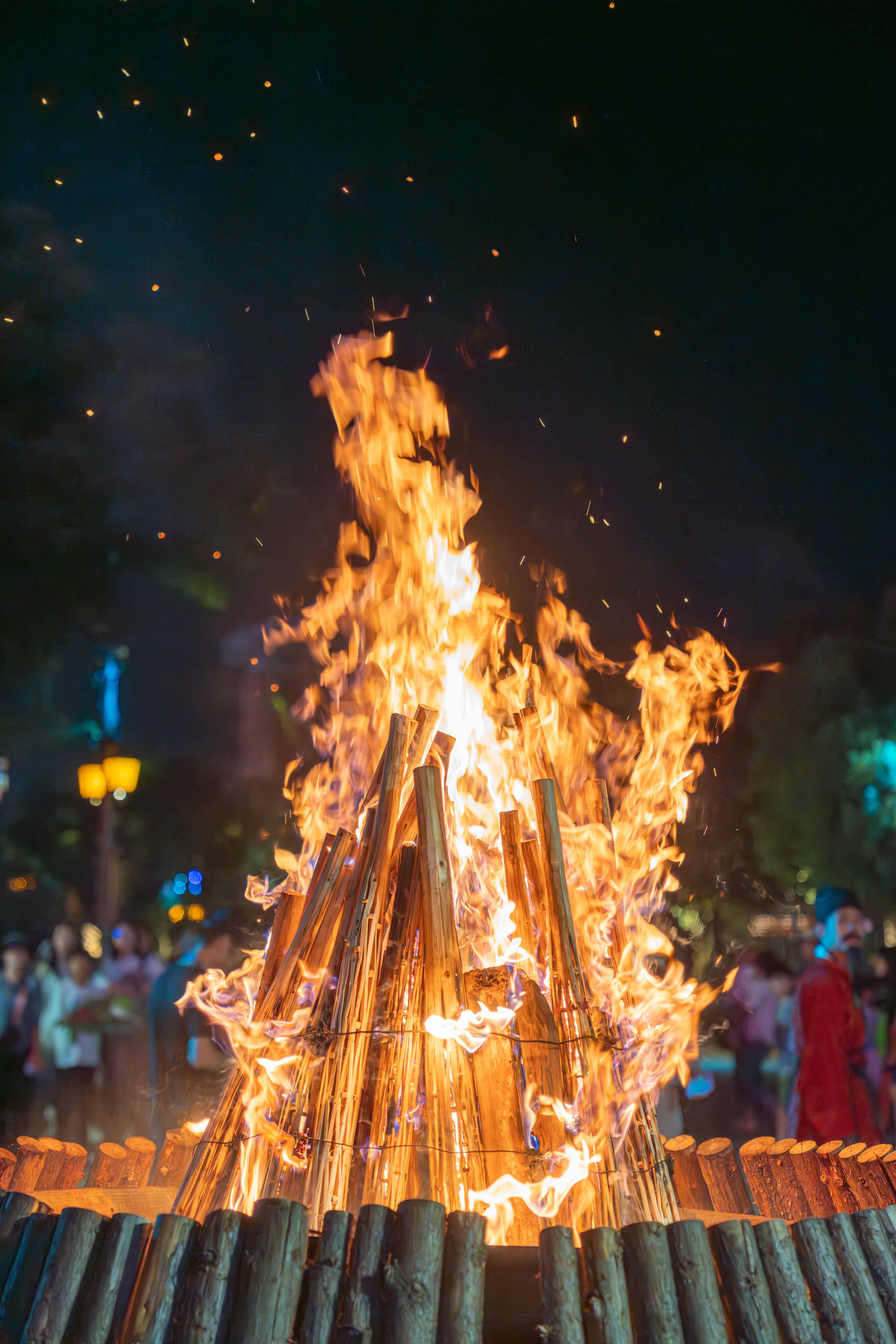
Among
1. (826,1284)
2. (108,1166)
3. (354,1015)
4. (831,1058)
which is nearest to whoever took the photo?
(826,1284)

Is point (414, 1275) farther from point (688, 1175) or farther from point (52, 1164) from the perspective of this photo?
point (52, 1164)

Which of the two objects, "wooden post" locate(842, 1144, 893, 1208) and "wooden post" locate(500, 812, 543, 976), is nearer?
"wooden post" locate(500, 812, 543, 976)

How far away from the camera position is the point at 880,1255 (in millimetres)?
2930

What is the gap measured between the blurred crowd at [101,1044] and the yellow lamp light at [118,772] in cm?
557

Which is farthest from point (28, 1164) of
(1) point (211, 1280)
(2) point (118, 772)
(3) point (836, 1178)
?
(2) point (118, 772)

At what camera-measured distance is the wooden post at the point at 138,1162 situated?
4965 millimetres

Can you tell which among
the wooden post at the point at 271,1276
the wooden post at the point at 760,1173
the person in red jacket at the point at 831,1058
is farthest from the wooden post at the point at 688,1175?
the wooden post at the point at 271,1276

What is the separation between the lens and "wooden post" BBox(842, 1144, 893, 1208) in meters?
4.62

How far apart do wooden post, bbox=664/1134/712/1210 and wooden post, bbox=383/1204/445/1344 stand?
2751mm

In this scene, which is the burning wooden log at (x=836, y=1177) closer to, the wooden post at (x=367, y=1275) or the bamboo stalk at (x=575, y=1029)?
the bamboo stalk at (x=575, y=1029)

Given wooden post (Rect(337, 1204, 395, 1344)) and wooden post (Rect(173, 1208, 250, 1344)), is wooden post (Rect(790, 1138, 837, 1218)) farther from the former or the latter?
wooden post (Rect(173, 1208, 250, 1344))

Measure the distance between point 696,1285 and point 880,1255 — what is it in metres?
0.77

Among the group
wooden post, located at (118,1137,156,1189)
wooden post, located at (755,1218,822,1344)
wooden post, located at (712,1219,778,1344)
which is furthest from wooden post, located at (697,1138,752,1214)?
wooden post, located at (118,1137,156,1189)

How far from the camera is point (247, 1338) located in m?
2.44
